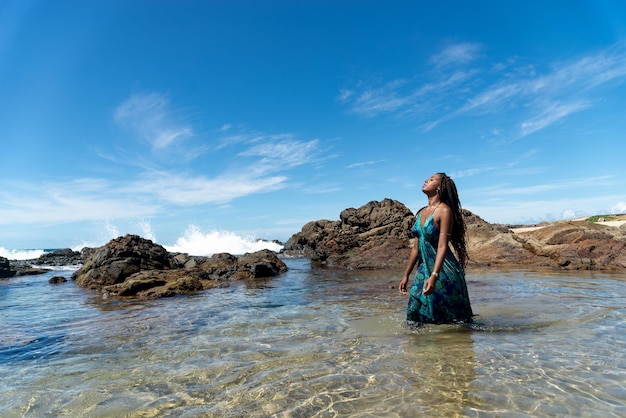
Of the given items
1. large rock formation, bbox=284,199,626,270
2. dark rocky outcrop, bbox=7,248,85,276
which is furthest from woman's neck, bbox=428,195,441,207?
dark rocky outcrop, bbox=7,248,85,276

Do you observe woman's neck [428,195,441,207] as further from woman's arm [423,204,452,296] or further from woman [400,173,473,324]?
woman's arm [423,204,452,296]

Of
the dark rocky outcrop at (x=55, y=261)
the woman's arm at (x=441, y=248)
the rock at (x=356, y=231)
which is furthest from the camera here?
the dark rocky outcrop at (x=55, y=261)

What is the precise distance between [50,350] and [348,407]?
5.50 m

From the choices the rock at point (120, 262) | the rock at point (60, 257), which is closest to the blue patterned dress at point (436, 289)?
the rock at point (120, 262)

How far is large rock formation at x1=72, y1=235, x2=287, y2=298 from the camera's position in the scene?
47.0 ft

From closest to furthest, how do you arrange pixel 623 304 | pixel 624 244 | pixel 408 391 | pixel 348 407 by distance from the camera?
pixel 348 407 → pixel 408 391 → pixel 623 304 → pixel 624 244

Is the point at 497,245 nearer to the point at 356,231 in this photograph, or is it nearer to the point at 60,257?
the point at 356,231

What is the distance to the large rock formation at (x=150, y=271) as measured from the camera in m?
14.3

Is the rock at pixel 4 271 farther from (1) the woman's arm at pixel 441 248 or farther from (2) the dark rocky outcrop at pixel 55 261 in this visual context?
(1) the woman's arm at pixel 441 248

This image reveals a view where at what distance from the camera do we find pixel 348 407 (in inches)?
143

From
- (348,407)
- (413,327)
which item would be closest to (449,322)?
(413,327)

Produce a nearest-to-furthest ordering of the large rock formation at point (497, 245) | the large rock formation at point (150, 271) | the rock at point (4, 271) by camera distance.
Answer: the large rock formation at point (150, 271), the large rock formation at point (497, 245), the rock at point (4, 271)

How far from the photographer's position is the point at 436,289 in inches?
241

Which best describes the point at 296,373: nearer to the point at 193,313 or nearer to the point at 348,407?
the point at 348,407
